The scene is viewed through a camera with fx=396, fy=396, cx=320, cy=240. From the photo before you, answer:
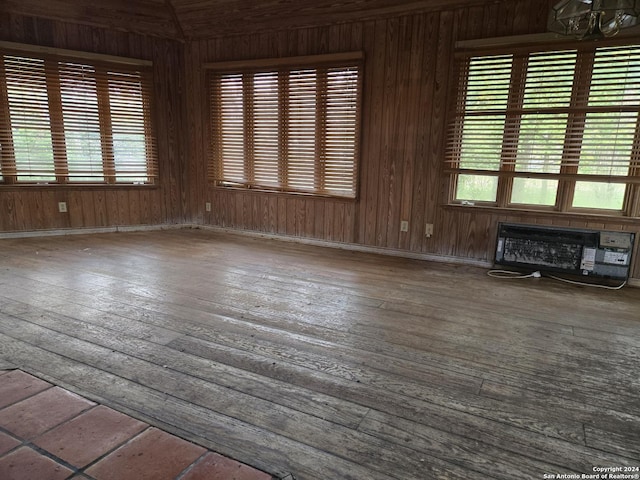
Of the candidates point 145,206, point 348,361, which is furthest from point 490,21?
point 145,206

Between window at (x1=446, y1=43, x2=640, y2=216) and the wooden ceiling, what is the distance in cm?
83

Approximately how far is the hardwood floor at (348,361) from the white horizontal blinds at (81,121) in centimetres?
152

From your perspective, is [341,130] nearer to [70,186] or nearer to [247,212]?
[247,212]

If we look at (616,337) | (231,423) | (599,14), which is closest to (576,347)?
(616,337)

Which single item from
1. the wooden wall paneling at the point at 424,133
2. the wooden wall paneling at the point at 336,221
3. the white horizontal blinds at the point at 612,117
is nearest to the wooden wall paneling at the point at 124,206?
the wooden wall paneling at the point at 336,221

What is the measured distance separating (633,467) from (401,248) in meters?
2.93

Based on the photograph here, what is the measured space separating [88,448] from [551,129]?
12.5ft

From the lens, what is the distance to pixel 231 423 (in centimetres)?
153

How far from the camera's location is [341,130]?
4.22 meters

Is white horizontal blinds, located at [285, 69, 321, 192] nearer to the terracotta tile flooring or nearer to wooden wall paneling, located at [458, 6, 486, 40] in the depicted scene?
wooden wall paneling, located at [458, 6, 486, 40]

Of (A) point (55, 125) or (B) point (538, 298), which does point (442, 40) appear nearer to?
(B) point (538, 298)

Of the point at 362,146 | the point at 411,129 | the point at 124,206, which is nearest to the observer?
the point at 411,129

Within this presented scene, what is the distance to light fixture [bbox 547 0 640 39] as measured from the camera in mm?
1907

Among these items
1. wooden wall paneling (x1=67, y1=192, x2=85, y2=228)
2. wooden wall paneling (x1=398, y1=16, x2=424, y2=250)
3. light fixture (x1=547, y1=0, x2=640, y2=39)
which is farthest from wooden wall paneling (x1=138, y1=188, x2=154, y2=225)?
light fixture (x1=547, y1=0, x2=640, y2=39)
